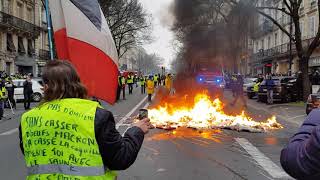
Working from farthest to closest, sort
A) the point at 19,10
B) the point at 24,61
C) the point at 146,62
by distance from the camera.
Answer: the point at 146,62, the point at 19,10, the point at 24,61

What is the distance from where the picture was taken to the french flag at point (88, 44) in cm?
447

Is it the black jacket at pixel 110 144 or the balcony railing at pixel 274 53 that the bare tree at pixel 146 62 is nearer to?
the balcony railing at pixel 274 53

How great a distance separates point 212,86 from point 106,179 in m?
29.6

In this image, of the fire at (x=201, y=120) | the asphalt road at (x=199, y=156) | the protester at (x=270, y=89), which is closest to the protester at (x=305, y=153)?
the asphalt road at (x=199, y=156)

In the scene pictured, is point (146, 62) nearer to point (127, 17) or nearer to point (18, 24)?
point (127, 17)

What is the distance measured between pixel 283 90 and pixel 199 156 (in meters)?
18.1

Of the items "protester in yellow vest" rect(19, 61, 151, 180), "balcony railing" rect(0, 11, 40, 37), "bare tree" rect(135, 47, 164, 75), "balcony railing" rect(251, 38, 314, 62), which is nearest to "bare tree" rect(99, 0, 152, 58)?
"balcony railing" rect(0, 11, 40, 37)

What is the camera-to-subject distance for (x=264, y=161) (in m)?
8.93

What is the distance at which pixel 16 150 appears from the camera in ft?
34.2

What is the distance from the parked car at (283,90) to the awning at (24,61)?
1050 inches

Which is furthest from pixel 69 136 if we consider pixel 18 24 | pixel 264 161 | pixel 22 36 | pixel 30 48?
pixel 30 48

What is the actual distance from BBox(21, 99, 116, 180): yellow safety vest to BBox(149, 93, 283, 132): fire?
1126 cm

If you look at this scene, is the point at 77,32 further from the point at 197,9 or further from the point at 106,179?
the point at 197,9

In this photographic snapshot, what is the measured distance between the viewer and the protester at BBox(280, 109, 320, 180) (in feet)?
6.65
